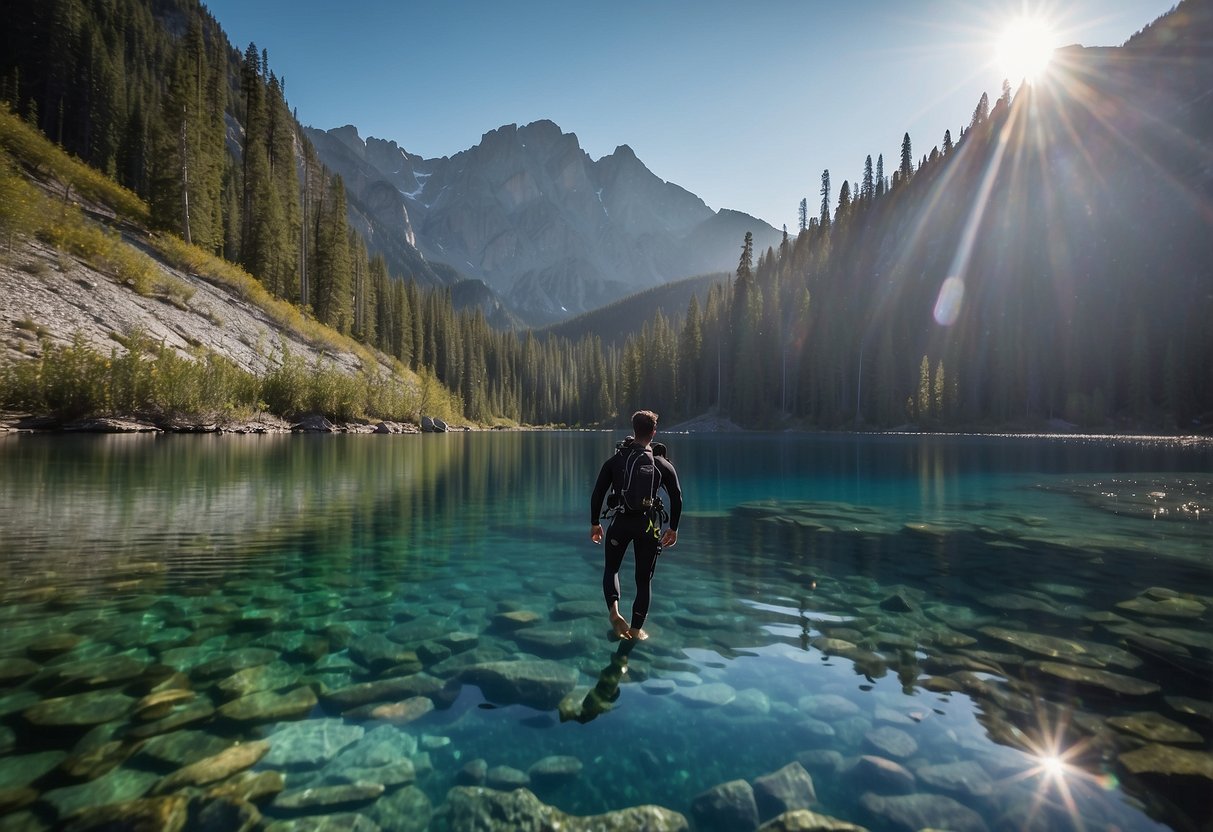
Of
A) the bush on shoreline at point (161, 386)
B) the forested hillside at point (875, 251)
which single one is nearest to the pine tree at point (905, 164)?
the forested hillside at point (875, 251)

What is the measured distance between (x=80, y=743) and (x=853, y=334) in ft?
406

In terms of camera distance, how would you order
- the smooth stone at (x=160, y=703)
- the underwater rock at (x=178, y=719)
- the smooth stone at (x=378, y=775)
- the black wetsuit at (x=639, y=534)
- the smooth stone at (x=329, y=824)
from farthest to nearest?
the black wetsuit at (x=639, y=534) < the smooth stone at (x=160, y=703) < the underwater rock at (x=178, y=719) < the smooth stone at (x=378, y=775) < the smooth stone at (x=329, y=824)

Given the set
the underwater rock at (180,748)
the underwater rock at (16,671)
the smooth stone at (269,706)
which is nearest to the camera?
the underwater rock at (180,748)

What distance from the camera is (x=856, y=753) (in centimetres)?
559

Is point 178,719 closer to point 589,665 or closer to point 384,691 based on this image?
point 384,691

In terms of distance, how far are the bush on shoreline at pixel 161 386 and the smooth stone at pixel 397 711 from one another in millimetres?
42653

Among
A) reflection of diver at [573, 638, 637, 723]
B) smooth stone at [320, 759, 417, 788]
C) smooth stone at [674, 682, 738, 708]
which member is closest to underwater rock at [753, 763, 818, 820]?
smooth stone at [674, 682, 738, 708]

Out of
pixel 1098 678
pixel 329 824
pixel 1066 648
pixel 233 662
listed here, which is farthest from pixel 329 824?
pixel 1066 648

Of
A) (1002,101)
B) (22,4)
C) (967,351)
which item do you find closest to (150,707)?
(22,4)

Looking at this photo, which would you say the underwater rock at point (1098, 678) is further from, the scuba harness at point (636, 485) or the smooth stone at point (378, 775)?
the smooth stone at point (378, 775)

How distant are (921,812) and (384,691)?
568 cm

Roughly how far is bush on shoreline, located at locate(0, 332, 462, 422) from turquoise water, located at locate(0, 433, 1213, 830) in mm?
25008

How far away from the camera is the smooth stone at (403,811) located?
4438 millimetres

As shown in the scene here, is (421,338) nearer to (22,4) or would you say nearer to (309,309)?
(309,309)
